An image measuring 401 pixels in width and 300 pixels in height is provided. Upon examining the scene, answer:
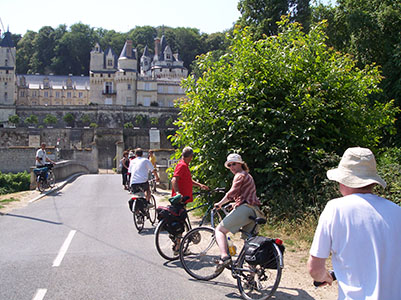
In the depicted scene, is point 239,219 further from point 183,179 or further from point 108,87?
point 108,87

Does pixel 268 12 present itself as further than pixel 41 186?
Yes

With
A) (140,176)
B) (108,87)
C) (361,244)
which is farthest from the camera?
(108,87)

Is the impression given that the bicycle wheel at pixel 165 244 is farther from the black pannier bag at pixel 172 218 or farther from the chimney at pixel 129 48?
the chimney at pixel 129 48

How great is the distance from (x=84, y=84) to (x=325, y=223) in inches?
4211

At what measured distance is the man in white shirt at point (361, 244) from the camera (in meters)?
2.87

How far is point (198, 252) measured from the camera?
6.29m

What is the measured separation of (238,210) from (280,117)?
16.3 ft

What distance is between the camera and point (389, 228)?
2916 mm

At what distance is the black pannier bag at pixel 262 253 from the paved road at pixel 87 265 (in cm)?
70

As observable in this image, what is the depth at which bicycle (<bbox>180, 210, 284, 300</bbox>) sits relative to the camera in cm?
505

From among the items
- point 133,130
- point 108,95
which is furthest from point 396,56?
point 108,95

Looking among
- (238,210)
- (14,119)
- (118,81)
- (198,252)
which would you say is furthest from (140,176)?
(118,81)

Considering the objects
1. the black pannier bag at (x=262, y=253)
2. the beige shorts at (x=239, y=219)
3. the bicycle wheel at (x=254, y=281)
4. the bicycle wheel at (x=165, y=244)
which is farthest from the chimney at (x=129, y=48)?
the black pannier bag at (x=262, y=253)

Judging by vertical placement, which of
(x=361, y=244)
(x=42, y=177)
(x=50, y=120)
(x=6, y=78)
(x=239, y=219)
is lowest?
(x=42, y=177)
